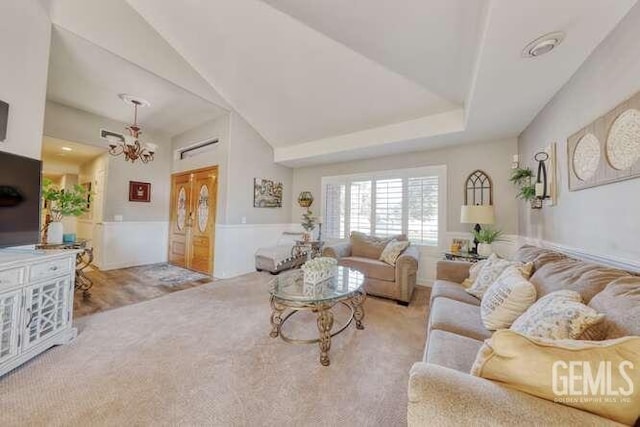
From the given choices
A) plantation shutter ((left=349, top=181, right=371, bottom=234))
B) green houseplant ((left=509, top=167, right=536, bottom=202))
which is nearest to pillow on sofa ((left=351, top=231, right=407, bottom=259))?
plantation shutter ((left=349, top=181, right=371, bottom=234))

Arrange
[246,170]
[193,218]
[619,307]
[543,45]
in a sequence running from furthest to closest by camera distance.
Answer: [193,218] → [246,170] → [543,45] → [619,307]

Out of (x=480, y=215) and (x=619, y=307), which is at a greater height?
(x=480, y=215)

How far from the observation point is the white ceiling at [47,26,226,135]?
293 cm

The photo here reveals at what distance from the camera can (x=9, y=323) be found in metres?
1.67

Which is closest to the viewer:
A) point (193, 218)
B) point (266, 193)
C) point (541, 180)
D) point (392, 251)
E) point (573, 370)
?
point (573, 370)

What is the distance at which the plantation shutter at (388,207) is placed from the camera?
4.37 metres

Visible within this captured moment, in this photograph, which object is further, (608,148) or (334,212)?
(334,212)

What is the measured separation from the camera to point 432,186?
4.09 m

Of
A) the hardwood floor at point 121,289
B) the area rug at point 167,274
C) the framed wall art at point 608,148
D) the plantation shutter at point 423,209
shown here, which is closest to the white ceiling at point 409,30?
the framed wall art at point 608,148

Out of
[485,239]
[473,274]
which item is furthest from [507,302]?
[485,239]

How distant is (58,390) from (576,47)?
4.18m

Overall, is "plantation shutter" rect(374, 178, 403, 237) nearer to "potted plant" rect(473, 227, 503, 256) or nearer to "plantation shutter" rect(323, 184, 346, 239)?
"plantation shutter" rect(323, 184, 346, 239)

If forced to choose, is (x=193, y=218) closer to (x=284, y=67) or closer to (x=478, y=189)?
(x=284, y=67)

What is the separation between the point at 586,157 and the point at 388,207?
110 inches
